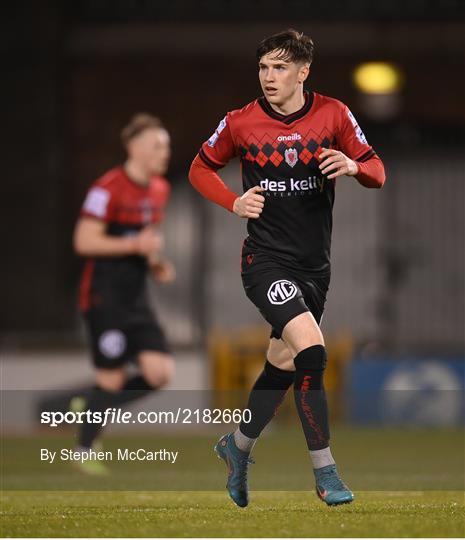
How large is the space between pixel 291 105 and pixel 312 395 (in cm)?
126

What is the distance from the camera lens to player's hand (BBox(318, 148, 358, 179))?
632 cm

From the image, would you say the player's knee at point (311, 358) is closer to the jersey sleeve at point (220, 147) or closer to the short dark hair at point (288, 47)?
the jersey sleeve at point (220, 147)

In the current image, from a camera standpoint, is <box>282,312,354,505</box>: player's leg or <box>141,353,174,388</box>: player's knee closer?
<box>282,312,354,505</box>: player's leg

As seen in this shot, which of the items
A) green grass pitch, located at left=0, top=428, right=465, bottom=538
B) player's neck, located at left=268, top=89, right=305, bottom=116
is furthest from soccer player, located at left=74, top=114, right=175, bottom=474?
player's neck, located at left=268, top=89, right=305, bottom=116

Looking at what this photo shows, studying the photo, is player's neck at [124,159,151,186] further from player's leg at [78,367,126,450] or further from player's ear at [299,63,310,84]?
player's ear at [299,63,310,84]

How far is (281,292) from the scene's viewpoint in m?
6.51

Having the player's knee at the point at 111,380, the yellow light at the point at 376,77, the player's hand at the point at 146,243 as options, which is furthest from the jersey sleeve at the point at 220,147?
the yellow light at the point at 376,77

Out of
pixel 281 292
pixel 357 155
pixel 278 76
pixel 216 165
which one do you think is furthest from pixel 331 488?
pixel 278 76

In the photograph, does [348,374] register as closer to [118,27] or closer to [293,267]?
[118,27]

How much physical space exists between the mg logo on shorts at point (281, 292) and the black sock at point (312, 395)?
0.83 ft

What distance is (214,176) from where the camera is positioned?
6832mm

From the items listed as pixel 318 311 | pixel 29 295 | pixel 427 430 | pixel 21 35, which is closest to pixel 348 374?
pixel 427 430

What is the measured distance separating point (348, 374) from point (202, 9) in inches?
166

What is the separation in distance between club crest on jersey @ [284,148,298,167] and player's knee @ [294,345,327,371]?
0.81m
